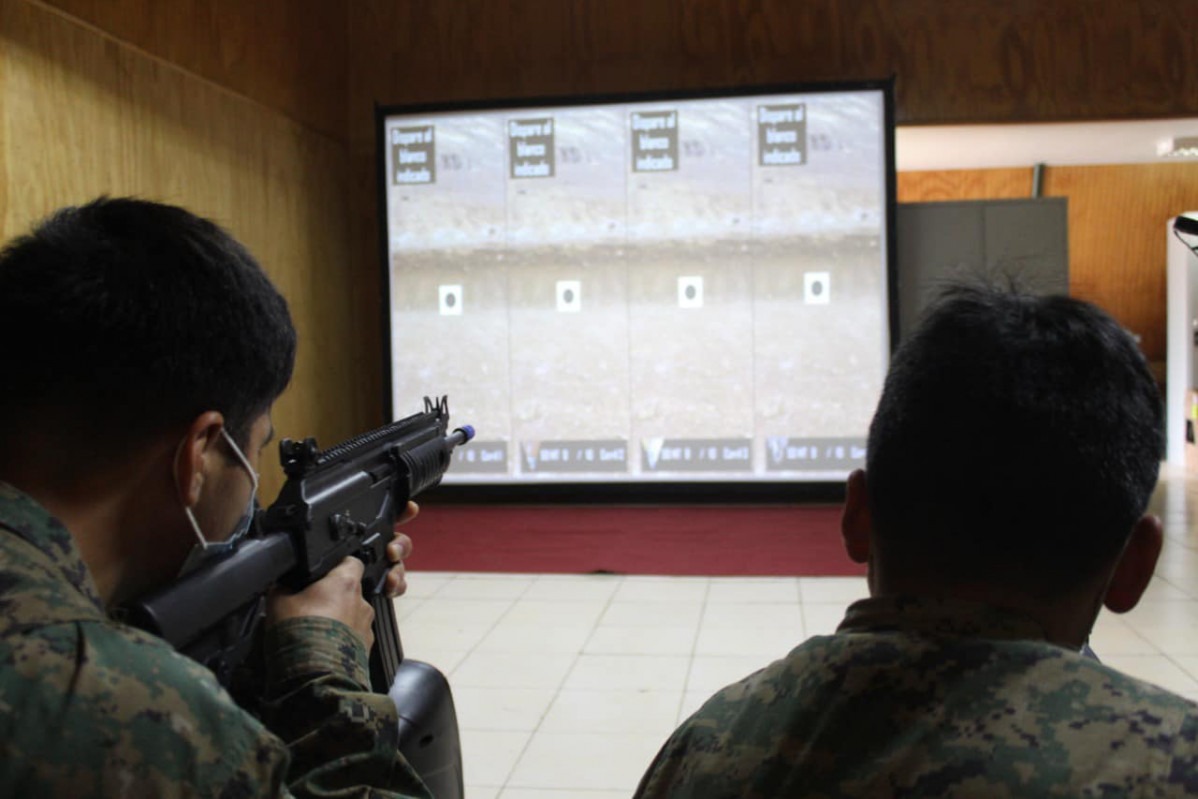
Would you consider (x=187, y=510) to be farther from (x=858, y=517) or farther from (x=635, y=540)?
(x=635, y=540)

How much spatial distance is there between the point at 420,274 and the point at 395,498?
3679 mm

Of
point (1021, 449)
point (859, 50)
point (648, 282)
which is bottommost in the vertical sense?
point (1021, 449)

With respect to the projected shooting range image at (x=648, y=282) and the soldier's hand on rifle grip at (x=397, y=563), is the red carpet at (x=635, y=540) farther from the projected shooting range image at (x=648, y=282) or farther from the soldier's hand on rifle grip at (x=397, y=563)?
the soldier's hand on rifle grip at (x=397, y=563)

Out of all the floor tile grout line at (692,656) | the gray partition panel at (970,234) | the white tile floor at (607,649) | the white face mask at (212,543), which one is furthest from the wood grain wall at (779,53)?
the white face mask at (212,543)

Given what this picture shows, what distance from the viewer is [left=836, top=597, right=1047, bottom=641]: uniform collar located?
24.8 inches

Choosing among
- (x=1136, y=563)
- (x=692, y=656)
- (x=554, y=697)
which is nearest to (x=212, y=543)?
(x=1136, y=563)

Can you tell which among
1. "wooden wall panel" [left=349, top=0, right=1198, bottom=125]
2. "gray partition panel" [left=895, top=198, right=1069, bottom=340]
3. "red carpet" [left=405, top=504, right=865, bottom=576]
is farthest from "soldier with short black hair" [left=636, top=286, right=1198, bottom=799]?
"wooden wall panel" [left=349, top=0, right=1198, bottom=125]

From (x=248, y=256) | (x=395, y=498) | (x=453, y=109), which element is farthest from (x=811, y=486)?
(x=248, y=256)

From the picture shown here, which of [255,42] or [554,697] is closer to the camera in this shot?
[554,697]

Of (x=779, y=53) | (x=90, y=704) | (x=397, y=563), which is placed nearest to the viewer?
(x=90, y=704)

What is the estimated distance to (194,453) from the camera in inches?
34.2

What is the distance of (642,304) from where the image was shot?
15.9 feet

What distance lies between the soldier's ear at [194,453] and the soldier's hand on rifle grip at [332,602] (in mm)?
218

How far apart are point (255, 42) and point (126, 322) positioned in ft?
13.6
